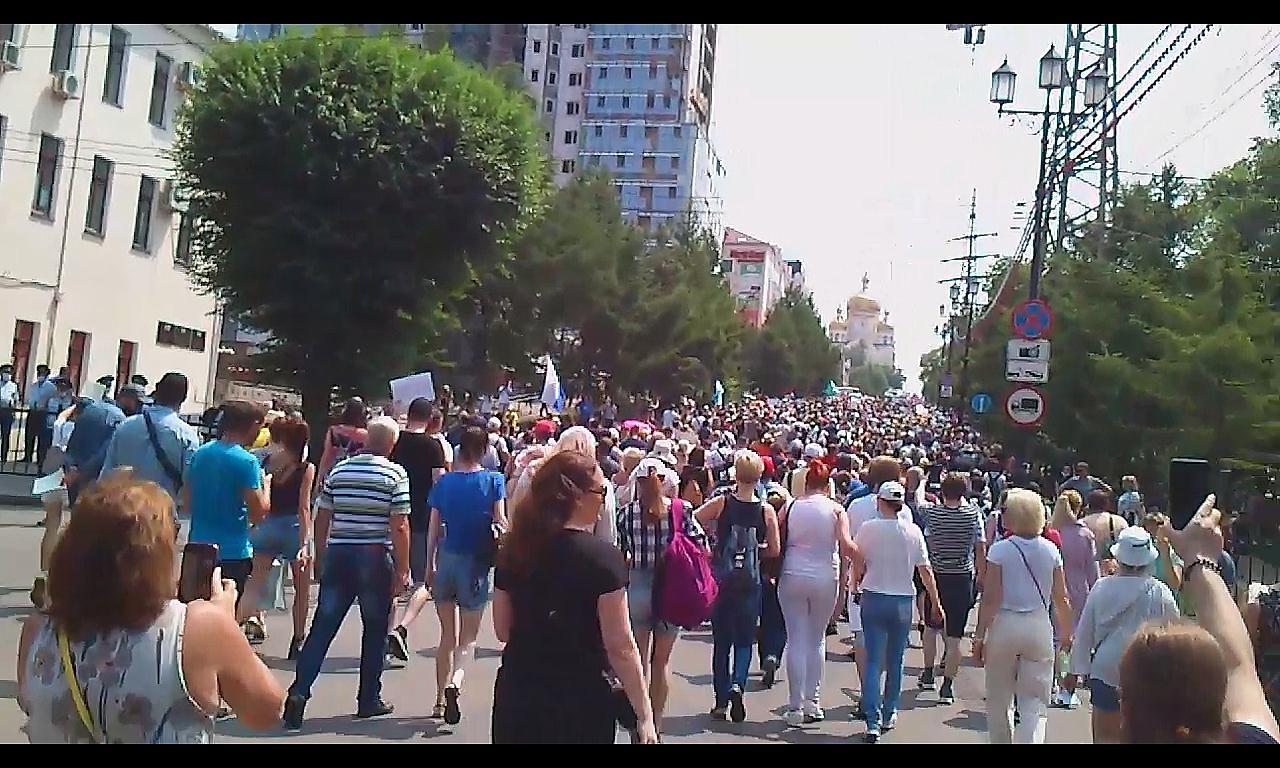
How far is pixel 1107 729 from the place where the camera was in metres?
6.20

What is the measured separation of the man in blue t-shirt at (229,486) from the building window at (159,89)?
2991 cm

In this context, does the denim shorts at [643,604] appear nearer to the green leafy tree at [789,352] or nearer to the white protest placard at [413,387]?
the white protest placard at [413,387]

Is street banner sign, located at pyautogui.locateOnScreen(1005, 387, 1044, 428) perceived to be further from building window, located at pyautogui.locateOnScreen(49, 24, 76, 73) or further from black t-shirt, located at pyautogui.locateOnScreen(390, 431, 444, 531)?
building window, located at pyautogui.locateOnScreen(49, 24, 76, 73)

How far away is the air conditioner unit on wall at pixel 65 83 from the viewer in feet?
99.5

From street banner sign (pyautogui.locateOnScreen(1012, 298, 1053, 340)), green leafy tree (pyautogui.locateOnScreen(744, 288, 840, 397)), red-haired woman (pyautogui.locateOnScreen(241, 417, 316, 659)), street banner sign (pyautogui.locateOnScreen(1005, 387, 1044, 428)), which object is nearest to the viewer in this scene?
red-haired woman (pyautogui.locateOnScreen(241, 417, 316, 659))

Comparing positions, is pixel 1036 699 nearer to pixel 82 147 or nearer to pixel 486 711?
pixel 486 711

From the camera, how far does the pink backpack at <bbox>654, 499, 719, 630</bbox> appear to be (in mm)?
7402

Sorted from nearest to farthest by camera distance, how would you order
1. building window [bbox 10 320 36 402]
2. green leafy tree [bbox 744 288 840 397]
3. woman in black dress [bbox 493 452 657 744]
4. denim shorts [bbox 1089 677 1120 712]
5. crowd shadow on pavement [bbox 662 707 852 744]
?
1. woman in black dress [bbox 493 452 657 744]
2. denim shorts [bbox 1089 677 1120 712]
3. crowd shadow on pavement [bbox 662 707 852 744]
4. building window [bbox 10 320 36 402]
5. green leafy tree [bbox 744 288 840 397]

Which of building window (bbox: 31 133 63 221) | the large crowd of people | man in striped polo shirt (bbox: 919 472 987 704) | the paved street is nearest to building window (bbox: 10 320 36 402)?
building window (bbox: 31 133 63 221)

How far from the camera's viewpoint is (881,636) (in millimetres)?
8383

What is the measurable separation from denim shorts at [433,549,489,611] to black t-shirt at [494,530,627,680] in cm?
364

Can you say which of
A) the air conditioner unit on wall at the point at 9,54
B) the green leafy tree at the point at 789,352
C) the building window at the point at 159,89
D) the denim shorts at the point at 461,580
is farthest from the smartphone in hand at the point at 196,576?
the green leafy tree at the point at 789,352

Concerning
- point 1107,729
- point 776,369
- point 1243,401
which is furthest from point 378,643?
point 776,369
